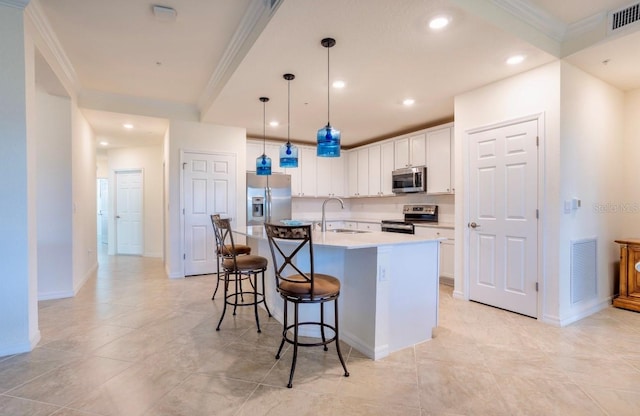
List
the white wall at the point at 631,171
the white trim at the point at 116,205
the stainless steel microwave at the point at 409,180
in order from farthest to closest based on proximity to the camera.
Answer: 1. the white trim at the point at 116,205
2. the stainless steel microwave at the point at 409,180
3. the white wall at the point at 631,171

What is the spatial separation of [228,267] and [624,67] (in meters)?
4.27

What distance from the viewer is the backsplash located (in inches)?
211

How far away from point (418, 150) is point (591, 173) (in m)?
2.31

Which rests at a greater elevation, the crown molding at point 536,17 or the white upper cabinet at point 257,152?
the crown molding at point 536,17

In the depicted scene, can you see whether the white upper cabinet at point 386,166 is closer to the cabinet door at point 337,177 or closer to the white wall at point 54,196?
the cabinet door at point 337,177

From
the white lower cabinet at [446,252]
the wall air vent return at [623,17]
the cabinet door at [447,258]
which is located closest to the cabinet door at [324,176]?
the white lower cabinet at [446,252]

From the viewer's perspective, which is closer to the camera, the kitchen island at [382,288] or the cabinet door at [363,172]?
the kitchen island at [382,288]

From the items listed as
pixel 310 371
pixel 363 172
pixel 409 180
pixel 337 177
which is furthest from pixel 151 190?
pixel 310 371

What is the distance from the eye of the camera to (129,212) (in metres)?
7.36

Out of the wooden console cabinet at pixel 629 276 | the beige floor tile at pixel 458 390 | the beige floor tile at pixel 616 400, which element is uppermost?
the wooden console cabinet at pixel 629 276

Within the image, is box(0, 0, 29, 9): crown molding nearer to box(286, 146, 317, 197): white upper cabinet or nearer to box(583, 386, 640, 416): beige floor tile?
box(286, 146, 317, 197): white upper cabinet

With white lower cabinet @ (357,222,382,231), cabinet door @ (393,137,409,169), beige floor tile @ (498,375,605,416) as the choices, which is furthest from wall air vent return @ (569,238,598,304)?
white lower cabinet @ (357,222,382,231)

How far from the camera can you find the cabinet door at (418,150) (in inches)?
199

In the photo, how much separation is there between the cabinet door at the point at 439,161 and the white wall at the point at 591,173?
1.66 m
